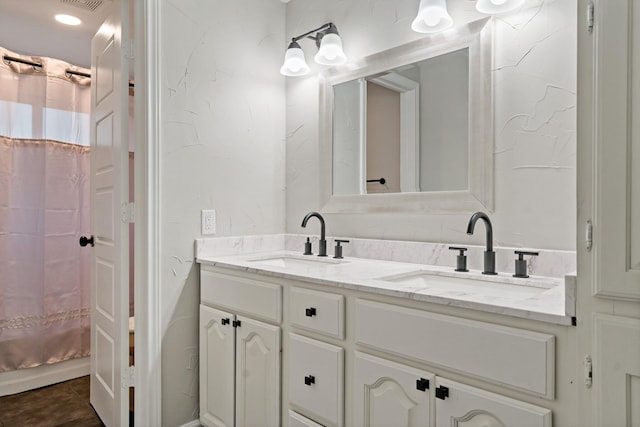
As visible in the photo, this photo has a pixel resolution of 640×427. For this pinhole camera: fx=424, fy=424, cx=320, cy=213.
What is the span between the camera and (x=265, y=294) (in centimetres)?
167

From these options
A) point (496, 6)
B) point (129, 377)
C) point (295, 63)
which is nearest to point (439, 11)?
point (496, 6)

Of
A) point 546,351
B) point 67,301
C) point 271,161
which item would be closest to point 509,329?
point 546,351

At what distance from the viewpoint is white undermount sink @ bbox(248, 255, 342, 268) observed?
2014 millimetres

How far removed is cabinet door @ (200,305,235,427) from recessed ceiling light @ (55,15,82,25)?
215 cm

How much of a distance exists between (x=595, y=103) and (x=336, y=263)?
4.20 ft

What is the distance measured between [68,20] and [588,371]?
3330mm

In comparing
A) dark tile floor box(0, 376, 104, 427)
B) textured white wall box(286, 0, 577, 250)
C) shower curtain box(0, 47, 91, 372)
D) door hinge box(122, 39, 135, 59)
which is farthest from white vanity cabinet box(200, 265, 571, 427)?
shower curtain box(0, 47, 91, 372)

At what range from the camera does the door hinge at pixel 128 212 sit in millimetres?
1940

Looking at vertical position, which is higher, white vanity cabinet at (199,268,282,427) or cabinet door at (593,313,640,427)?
cabinet door at (593,313,640,427)

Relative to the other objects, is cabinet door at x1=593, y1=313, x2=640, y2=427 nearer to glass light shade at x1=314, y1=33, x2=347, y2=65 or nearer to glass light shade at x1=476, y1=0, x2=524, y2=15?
glass light shade at x1=476, y1=0, x2=524, y2=15

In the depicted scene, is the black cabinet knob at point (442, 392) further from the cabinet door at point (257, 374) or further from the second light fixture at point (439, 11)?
the second light fixture at point (439, 11)

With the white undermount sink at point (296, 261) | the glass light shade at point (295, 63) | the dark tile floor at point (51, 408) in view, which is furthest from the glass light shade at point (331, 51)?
the dark tile floor at point (51, 408)

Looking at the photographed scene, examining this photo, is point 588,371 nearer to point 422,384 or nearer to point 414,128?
point 422,384

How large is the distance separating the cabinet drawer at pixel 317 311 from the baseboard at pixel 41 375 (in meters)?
2.12
